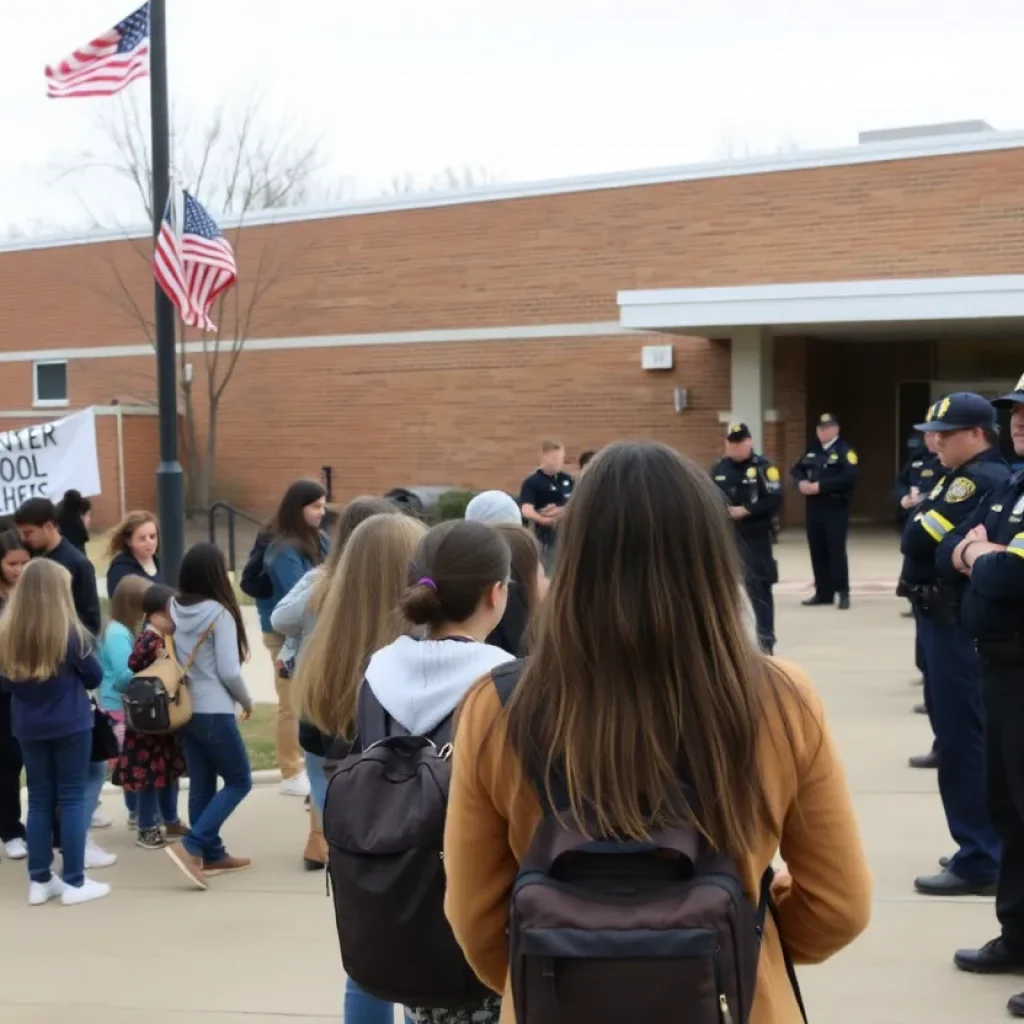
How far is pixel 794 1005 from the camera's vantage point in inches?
88.5

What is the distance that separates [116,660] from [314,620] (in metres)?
1.60

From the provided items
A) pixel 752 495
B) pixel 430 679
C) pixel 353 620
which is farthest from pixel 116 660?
pixel 752 495

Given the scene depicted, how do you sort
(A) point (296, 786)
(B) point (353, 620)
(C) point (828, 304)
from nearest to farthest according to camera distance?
(B) point (353, 620) → (A) point (296, 786) → (C) point (828, 304)

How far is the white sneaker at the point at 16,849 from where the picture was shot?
22.1ft

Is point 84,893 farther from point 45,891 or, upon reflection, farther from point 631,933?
point 631,933

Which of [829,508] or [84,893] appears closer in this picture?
[84,893]

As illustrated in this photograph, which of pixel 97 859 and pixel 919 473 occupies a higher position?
pixel 919 473

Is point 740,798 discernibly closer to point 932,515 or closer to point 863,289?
point 932,515

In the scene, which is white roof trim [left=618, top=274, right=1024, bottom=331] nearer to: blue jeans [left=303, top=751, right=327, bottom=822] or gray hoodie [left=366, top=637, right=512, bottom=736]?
blue jeans [left=303, top=751, right=327, bottom=822]

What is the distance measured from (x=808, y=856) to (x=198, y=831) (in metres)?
4.56

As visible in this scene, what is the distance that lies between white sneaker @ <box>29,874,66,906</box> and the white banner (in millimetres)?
4619

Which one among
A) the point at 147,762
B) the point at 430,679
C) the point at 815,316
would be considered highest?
the point at 815,316

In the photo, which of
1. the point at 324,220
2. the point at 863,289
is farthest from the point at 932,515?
the point at 324,220

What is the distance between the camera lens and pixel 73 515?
945cm
